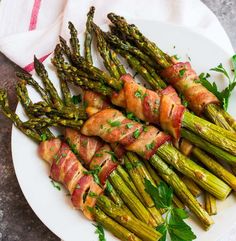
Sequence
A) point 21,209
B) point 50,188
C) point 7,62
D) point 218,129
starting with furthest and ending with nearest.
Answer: point 7,62, point 21,209, point 50,188, point 218,129

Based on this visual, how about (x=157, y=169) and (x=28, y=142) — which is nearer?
(x=157, y=169)

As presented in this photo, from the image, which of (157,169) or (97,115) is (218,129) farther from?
(97,115)

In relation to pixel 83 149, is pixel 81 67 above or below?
above

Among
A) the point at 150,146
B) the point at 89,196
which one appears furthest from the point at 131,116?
the point at 89,196

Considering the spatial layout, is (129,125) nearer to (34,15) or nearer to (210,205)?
(210,205)

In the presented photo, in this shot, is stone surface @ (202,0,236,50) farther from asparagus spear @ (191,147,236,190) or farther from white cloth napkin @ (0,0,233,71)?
asparagus spear @ (191,147,236,190)

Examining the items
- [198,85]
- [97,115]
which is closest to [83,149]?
[97,115]

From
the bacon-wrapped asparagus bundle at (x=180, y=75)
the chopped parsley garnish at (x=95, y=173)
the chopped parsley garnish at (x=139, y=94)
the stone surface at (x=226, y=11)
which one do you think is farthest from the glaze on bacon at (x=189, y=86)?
the stone surface at (x=226, y=11)
